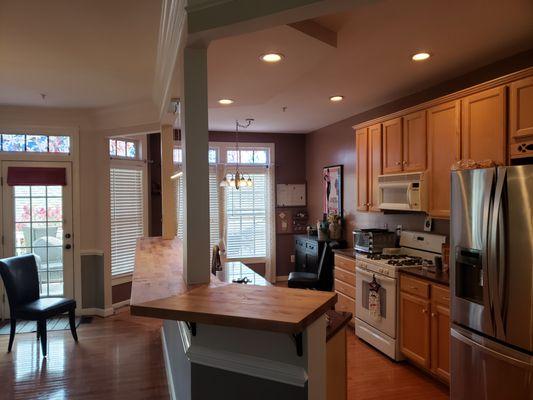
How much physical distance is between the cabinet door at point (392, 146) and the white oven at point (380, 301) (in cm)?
113

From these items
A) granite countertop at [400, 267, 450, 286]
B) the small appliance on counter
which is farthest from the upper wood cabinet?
the small appliance on counter

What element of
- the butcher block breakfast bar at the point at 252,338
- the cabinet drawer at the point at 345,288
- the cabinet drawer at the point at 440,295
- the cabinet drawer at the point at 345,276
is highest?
the butcher block breakfast bar at the point at 252,338

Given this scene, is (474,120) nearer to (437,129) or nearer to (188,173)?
(437,129)

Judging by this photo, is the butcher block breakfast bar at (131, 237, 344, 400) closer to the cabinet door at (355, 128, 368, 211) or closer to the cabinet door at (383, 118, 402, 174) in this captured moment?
the cabinet door at (383, 118, 402, 174)

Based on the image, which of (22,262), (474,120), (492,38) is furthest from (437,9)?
(22,262)

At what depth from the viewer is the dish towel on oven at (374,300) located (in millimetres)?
3814

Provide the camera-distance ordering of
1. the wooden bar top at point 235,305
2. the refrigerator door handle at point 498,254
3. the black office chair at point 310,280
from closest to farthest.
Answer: the wooden bar top at point 235,305
the refrigerator door handle at point 498,254
the black office chair at point 310,280

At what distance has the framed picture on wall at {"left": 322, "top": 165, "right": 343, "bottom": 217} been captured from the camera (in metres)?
5.68

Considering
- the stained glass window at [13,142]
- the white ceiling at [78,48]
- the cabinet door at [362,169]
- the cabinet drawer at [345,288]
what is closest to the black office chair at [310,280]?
the cabinet drawer at [345,288]

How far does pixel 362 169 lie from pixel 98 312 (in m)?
3.93

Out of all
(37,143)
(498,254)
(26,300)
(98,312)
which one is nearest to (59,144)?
(37,143)

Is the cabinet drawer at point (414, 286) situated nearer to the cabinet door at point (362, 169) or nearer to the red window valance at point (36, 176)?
the cabinet door at point (362, 169)

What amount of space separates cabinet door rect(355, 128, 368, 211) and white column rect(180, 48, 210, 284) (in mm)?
3049

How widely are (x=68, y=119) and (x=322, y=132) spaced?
3.67m
